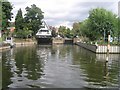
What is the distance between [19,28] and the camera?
126625 millimetres

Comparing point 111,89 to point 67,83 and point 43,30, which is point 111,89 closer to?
point 67,83

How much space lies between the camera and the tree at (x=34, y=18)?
12950cm

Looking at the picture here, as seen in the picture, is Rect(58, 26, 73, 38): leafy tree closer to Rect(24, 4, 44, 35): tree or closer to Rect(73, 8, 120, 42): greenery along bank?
Rect(24, 4, 44, 35): tree

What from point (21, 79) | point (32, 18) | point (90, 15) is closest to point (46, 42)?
point (32, 18)

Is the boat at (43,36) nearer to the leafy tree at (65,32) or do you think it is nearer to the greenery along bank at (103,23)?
the leafy tree at (65,32)

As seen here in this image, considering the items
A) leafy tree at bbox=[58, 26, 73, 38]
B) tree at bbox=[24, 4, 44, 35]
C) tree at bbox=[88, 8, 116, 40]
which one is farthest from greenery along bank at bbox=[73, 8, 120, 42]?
leafy tree at bbox=[58, 26, 73, 38]

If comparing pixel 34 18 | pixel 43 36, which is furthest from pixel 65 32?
pixel 34 18

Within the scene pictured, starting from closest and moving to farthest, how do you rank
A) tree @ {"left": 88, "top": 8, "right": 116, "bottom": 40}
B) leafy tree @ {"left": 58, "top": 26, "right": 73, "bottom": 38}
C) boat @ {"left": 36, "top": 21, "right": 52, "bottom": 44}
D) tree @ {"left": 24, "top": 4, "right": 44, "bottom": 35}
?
tree @ {"left": 88, "top": 8, "right": 116, "bottom": 40}, tree @ {"left": 24, "top": 4, "right": 44, "bottom": 35}, boat @ {"left": 36, "top": 21, "right": 52, "bottom": 44}, leafy tree @ {"left": 58, "top": 26, "right": 73, "bottom": 38}

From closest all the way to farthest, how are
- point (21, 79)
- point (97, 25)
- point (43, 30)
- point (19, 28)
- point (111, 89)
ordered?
point (111, 89), point (21, 79), point (97, 25), point (19, 28), point (43, 30)

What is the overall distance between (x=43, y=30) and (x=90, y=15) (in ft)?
243

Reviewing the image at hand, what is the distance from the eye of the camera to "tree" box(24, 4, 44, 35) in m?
130

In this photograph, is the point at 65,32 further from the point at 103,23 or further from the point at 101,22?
the point at 103,23

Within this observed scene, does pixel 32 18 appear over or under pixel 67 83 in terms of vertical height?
over

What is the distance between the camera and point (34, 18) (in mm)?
132625
